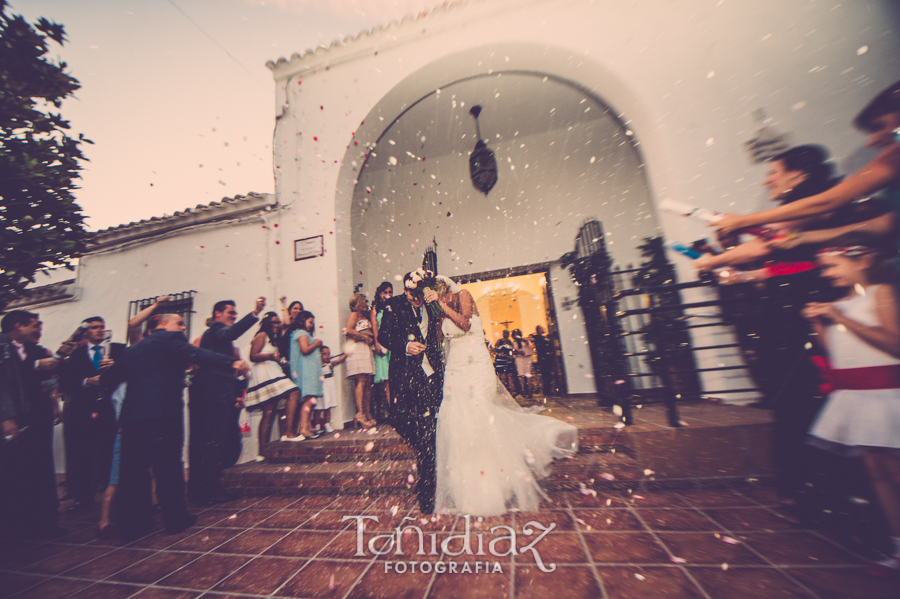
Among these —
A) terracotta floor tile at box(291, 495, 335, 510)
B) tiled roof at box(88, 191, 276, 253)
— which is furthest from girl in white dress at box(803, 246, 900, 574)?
tiled roof at box(88, 191, 276, 253)

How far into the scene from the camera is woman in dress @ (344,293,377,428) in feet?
13.8

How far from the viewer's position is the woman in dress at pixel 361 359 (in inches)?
165

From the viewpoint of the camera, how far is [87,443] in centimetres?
333

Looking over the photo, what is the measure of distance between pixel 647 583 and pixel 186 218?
7.89 meters

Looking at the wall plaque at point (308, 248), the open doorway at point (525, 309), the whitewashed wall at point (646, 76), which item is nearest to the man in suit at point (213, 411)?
the whitewashed wall at point (646, 76)

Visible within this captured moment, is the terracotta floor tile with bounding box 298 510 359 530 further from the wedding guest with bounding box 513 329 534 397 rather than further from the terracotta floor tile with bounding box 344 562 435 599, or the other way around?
the wedding guest with bounding box 513 329 534 397

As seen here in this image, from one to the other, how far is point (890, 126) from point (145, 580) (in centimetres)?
443

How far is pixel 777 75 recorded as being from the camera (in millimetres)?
3549

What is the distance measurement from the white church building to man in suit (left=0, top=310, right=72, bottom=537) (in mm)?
2297

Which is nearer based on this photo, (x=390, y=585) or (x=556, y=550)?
(x=390, y=585)

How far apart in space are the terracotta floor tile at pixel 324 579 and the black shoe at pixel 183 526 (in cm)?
146

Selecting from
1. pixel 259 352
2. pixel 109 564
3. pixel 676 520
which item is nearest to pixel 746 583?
pixel 676 520

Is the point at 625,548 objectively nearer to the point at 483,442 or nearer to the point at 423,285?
the point at 483,442

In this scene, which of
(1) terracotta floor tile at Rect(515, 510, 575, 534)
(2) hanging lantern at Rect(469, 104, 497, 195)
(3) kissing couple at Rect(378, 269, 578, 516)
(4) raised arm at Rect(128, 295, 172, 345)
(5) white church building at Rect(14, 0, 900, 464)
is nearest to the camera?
(1) terracotta floor tile at Rect(515, 510, 575, 534)
